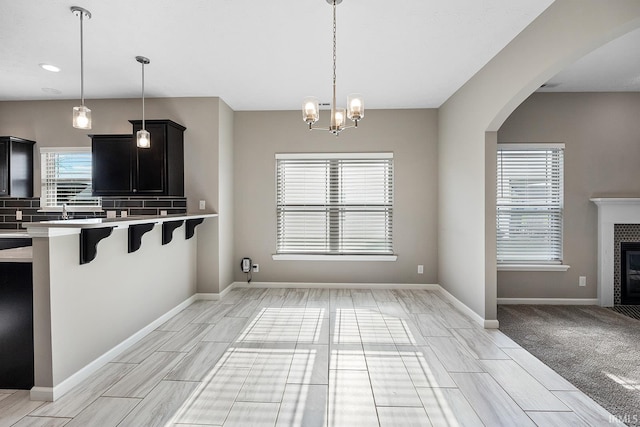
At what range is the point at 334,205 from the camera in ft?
15.7

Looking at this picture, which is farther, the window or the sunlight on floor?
the window

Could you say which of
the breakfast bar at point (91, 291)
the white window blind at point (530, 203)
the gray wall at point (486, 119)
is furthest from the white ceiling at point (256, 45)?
the breakfast bar at point (91, 291)

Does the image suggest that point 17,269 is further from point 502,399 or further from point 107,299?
point 502,399

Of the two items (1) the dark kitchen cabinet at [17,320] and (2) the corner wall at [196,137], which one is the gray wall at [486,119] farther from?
(1) the dark kitchen cabinet at [17,320]

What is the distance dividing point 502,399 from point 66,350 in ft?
9.77

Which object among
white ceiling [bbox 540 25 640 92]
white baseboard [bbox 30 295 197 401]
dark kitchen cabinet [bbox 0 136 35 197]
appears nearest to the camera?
white baseboard [bbox 30 295 197 401]

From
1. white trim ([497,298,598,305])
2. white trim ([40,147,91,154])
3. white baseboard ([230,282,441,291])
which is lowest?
white trim ([497,298,598,305])

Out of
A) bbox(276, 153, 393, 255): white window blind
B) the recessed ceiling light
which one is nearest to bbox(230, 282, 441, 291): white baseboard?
bbox(276, 153, 393, 255): white window blind

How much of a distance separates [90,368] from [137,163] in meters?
2.51

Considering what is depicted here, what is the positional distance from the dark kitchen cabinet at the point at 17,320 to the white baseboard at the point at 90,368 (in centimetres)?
21

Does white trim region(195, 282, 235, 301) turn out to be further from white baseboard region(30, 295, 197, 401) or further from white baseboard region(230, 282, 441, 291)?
white baseboard region(30, 295, 197, 401)

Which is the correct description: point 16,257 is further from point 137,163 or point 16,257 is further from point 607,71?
point 607,71

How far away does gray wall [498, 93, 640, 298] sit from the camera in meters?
4.04

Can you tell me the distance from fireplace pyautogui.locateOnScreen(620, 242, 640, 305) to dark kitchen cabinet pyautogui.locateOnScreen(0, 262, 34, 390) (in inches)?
244
